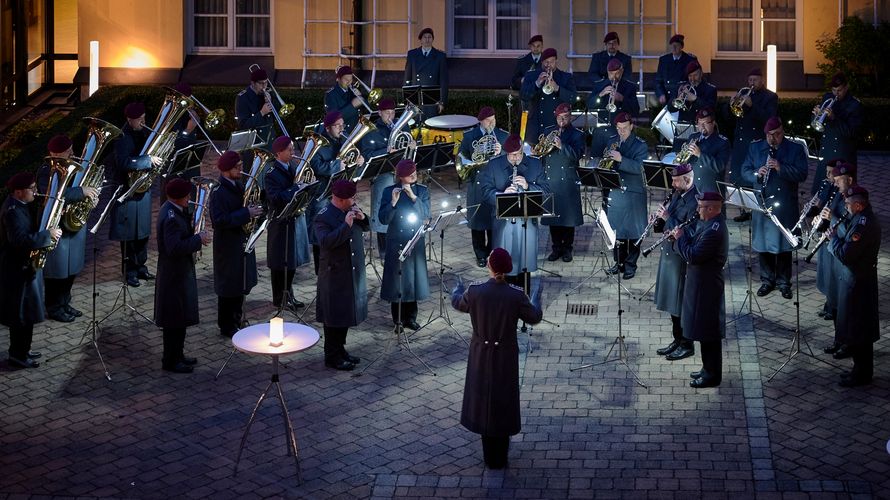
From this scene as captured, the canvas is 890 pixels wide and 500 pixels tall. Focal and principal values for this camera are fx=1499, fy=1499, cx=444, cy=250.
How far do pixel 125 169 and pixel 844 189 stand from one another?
27.2 ft

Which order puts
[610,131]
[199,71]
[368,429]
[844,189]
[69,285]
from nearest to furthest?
[368,429]
[844,189]
[69,285]
[610,131]
[199,71]

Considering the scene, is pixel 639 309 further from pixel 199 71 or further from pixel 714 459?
pixel 199 71

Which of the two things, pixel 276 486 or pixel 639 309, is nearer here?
pixel 276 486

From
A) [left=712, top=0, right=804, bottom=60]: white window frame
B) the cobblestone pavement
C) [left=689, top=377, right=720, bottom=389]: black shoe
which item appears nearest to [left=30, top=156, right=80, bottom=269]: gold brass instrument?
the cobblestone pavement

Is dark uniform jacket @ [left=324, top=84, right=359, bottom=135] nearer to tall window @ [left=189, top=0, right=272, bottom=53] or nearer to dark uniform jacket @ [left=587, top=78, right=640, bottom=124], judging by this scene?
dark uniform jacket @ [left=587, top=78, right=640, bottom=124]

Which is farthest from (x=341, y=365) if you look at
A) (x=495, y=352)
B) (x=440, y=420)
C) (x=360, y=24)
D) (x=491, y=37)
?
(x=491, y=37)

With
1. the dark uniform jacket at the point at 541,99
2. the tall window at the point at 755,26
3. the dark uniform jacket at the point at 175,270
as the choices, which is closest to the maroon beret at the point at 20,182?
the dark uniform jacket at the point at 175,270

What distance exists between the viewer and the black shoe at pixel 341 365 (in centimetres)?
1530

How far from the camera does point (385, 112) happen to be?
1894 centimetres

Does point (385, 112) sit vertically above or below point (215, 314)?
above

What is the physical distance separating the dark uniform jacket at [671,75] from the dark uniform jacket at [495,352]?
33.4ft

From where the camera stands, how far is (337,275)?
15.2m

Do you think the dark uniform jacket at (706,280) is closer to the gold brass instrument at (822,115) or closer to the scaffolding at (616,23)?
the gold brass instrument at (822,115)

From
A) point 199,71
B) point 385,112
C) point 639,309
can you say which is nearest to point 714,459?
point 639,309
